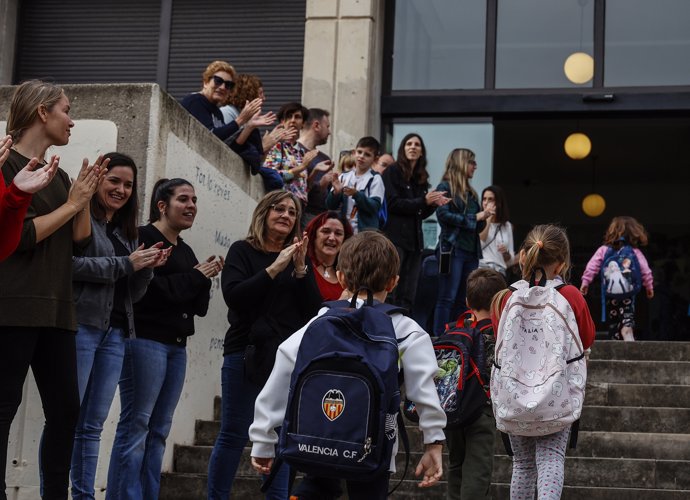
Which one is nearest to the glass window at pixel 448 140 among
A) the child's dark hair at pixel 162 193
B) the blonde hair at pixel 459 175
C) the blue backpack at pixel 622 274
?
the blue backpack at pixel 622 274

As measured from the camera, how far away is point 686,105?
45.8 ft

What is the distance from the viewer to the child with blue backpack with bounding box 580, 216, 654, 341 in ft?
38.9

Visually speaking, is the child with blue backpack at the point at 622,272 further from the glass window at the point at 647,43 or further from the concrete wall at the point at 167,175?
the concrete wall at the point at 167,175

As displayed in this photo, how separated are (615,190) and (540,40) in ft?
28.6

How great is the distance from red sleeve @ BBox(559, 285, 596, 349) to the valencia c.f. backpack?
0.72m

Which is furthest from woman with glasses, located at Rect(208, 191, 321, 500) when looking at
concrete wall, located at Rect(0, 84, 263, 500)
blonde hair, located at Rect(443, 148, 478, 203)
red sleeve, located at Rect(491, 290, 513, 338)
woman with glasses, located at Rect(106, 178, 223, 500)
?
blonde hair, located at Rect(443, 148, 478, 203)

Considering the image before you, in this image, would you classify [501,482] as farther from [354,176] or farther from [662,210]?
[662,210]

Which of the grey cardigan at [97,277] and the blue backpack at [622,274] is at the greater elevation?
the blue backpack at [622,274]

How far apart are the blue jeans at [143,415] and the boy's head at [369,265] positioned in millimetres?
1956

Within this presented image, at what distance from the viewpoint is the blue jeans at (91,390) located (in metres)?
6.05

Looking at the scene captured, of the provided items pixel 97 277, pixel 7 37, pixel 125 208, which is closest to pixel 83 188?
pixel 97 277

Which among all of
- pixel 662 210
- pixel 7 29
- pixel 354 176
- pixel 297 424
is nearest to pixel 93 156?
pixel 354 176

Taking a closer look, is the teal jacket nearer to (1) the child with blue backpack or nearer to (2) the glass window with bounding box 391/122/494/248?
(1) the child with blue backpack

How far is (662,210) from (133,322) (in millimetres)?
17371
